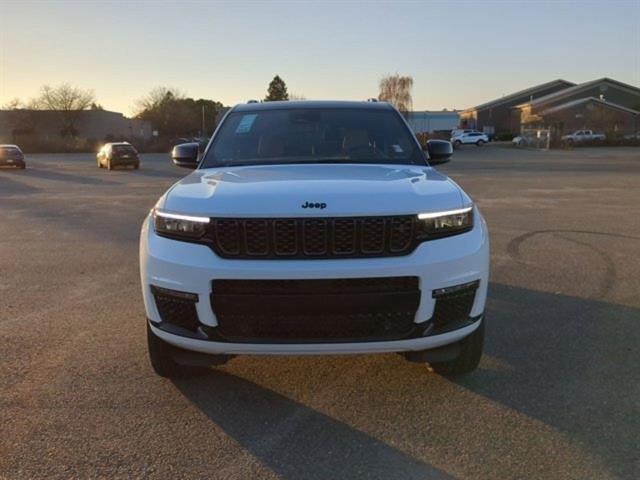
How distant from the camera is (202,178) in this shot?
3.90 metres

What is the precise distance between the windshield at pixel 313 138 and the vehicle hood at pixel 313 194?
2.04ft

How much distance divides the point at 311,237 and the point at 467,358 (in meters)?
1.35

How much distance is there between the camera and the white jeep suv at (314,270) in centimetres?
304

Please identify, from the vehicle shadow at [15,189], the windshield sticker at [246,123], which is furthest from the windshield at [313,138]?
the vehicle shadow at [15,189]

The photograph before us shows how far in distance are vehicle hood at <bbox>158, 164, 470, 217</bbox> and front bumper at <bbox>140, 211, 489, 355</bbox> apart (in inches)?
8.9

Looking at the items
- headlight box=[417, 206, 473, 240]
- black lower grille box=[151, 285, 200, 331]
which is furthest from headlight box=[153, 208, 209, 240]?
headlight box=[417, 206, 473, 240]

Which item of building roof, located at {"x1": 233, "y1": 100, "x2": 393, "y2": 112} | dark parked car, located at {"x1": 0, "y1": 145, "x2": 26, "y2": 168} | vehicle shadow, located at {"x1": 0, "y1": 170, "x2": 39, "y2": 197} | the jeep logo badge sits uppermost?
building roof, located at {"x1": 233, "y1": 100, "x2": 393, "y2": 112}

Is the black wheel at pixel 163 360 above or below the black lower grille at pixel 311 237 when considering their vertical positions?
below

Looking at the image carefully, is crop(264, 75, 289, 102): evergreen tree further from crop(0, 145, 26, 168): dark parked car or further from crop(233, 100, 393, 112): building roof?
crop(233, 100, 393, 112): building roof

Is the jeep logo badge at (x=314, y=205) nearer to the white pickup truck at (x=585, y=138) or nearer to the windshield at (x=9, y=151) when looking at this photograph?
the windshield at (x=9, y=151)

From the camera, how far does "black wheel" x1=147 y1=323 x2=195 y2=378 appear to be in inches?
141

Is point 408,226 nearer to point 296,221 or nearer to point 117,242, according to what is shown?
point 296,221

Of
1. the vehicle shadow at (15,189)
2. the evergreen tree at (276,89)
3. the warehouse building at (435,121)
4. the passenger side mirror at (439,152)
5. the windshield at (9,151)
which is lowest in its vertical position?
the vehicle shadow at (15,189)

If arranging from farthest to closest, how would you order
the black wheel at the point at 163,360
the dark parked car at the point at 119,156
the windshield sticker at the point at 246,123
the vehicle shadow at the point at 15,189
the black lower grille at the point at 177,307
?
A: the dark parked car at the point at 119,156 → the vehicle shadow at the point at 15,189 → the windshield sticker at the point at 246,123 → the black wheel at the point at 163,360 → the black lower grille at the point at 177,307
